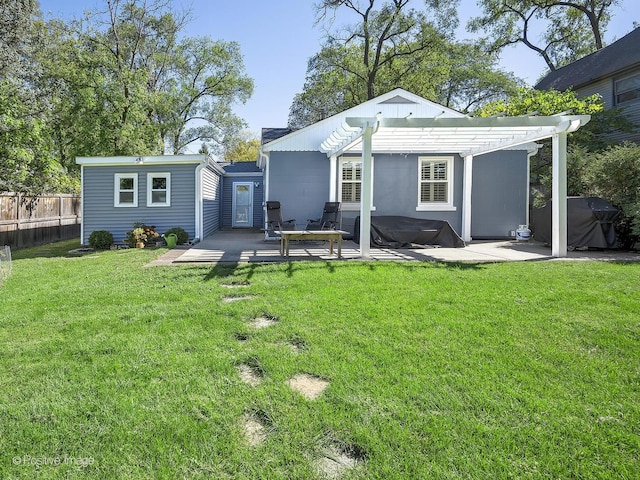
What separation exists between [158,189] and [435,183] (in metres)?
7.44

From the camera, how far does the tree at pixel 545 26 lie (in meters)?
21.8

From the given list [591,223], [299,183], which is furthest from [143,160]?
[591,223]

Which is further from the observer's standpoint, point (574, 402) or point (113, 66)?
point (113, 66)

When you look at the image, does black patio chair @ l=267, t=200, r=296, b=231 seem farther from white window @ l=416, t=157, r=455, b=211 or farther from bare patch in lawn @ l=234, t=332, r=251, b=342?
bare patch in lawn @ l=234, t=332, r=251, b=342

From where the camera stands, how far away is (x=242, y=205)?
1664 centimetres

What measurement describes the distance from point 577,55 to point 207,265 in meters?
25.8

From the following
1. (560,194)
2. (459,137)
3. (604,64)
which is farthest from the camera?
(604,64)

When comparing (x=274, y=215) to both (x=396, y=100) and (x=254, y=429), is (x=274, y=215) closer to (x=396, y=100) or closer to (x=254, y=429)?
(x=396, y=100)

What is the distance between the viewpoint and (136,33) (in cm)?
1947

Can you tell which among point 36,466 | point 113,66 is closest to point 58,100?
point 113,66

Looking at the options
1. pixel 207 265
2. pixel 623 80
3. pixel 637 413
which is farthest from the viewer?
pixel 623 80

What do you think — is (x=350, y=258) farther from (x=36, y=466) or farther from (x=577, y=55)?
(x=577, y=55)

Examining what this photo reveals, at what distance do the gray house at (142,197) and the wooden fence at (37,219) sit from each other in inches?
68.7

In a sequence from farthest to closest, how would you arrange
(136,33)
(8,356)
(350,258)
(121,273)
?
1. (136,33)
2. (350,258)
3. (121,273)
4. (8,356)
